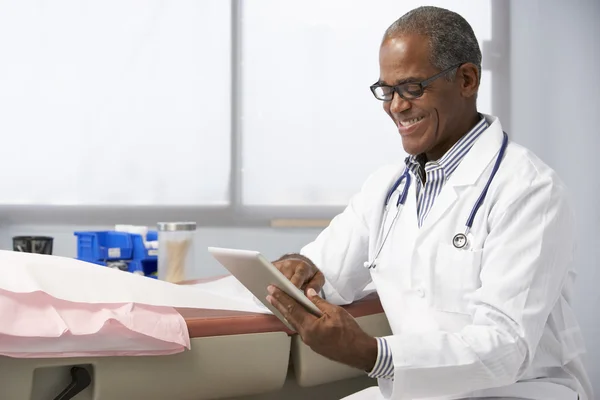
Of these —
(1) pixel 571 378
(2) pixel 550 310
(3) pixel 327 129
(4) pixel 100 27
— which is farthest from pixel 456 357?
(4) pixel 100 27

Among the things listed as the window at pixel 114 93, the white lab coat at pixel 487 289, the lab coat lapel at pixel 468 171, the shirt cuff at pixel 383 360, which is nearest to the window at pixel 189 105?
the window at pixel 114 93

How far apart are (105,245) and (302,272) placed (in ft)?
2.55

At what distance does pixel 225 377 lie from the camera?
1324mm

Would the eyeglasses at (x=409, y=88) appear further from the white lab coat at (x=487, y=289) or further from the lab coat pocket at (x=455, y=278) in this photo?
the lab coat pocket at (x=455, y=278)

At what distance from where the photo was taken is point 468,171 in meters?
1.41

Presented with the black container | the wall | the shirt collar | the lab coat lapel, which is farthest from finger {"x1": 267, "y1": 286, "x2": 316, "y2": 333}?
the wall

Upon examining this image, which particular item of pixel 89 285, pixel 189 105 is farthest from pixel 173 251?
pixel 189 105

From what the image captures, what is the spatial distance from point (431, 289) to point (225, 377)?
0.43 meters

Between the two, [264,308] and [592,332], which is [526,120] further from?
[264,308]

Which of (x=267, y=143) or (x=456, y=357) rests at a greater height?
(x=267, y=143)

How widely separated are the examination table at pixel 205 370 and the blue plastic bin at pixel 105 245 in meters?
0.79

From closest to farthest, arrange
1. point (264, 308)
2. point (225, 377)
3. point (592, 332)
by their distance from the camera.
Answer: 1. point (225, 377)
2. point (264, 308)
3. point (592, 332)

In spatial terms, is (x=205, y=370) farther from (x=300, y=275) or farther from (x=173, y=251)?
(x=173, y=251)

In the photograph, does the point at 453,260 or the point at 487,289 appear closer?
the point at 487,289
